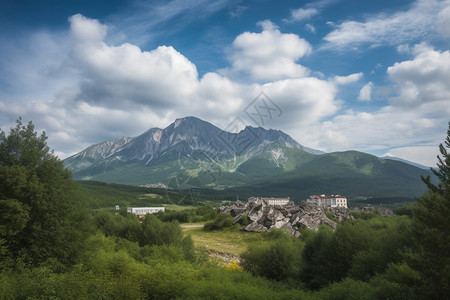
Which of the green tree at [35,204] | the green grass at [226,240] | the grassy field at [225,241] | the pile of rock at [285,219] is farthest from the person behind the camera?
the pile of rock at [285,219]

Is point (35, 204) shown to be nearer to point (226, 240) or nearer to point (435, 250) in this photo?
point (435, 250)

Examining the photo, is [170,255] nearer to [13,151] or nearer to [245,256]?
[245,256]

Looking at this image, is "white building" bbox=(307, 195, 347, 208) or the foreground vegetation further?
"white building" bbox=(307, 195, 347, 208)

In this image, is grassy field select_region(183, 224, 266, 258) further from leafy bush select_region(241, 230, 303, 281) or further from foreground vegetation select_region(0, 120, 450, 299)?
leafy bush select_region(241, 230, 303, 281)

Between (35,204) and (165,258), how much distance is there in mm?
12062

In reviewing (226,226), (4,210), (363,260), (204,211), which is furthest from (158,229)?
(204,211)

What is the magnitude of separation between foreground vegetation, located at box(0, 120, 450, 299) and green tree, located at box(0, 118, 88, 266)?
7 cm

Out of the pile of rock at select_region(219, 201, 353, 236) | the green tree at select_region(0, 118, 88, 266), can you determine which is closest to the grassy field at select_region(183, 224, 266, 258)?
the pile of rock at select_region(219, 201, 353, 236)

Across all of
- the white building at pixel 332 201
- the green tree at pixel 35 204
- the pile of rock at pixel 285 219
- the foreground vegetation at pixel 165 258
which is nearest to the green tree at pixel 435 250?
the foreground vegetation at pixel 165 258

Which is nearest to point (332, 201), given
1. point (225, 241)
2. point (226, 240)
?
point (226, 240)

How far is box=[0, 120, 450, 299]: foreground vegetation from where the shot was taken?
14156mm

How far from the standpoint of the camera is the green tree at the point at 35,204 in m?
19.2

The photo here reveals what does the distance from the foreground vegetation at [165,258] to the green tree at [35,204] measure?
68mm

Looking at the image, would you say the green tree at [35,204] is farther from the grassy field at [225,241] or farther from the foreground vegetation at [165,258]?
the grassy field at [225,241]
